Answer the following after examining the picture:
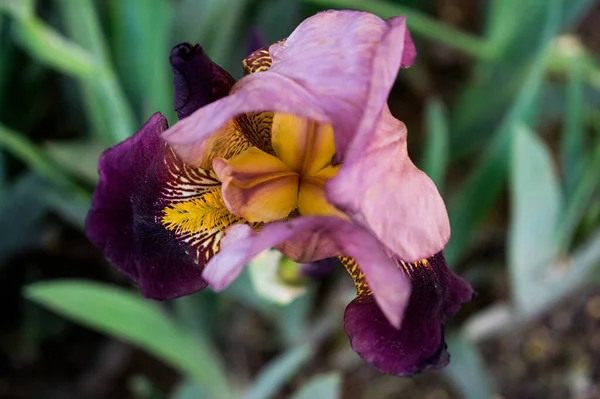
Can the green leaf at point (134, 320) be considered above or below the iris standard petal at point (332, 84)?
below

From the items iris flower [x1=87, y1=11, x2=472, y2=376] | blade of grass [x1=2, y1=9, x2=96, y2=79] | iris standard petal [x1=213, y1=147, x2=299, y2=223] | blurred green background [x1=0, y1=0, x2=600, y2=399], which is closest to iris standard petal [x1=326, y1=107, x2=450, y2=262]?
iris flower [x1=87, y1=11, x2=472, y2=376]

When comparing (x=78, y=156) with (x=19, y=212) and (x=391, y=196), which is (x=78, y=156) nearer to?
(x=19, y=212)

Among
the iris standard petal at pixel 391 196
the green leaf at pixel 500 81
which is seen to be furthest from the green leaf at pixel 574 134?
the iris standard petal at pixel 391 196

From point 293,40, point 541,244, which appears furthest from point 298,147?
point 541,244

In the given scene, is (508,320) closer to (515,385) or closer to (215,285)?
(515,385)

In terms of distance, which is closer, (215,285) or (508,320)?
(215,285)

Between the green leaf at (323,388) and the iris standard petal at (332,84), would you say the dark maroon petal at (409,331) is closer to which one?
the iris standard petal at (332,84)
